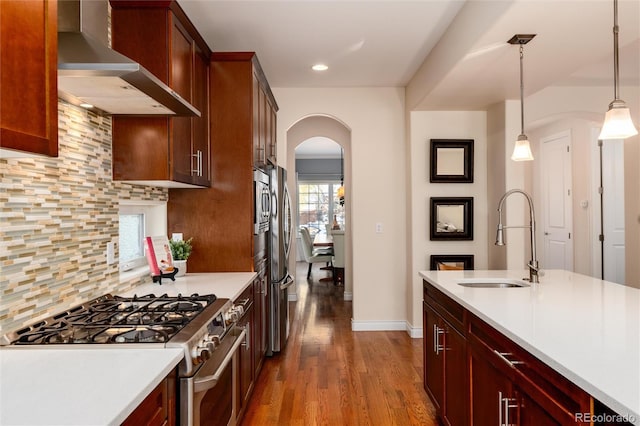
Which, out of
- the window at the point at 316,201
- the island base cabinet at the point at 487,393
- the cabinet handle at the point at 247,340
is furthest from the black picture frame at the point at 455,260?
the window at the point at 316,201

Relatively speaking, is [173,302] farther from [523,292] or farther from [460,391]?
[523,292]

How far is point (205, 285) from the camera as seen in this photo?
2.46 metres

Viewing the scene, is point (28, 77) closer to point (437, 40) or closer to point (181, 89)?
point (181, 89)

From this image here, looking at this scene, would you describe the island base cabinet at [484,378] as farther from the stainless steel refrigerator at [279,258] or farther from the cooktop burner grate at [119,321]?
the stainless steel refrigerator at [279,258]

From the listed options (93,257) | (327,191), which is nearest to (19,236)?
(93,257)

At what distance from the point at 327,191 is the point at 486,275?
7874mm

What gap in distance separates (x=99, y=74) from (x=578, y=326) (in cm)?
190

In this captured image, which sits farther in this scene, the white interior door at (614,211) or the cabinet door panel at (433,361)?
the white interior door at (614,211)

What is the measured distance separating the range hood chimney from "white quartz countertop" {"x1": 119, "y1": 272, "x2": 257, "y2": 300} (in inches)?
37.9

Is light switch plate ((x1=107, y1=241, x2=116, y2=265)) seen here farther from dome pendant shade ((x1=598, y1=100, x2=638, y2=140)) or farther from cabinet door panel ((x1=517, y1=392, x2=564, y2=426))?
dome pendant shade ((x1=598, y1=100, x2=638, y2=140))

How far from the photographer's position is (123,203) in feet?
7.75

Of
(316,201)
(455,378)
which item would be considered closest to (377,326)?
(455,378)

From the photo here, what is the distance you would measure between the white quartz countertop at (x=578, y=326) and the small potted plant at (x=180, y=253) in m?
1.64

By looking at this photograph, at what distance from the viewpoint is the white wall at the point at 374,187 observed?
445 cm
